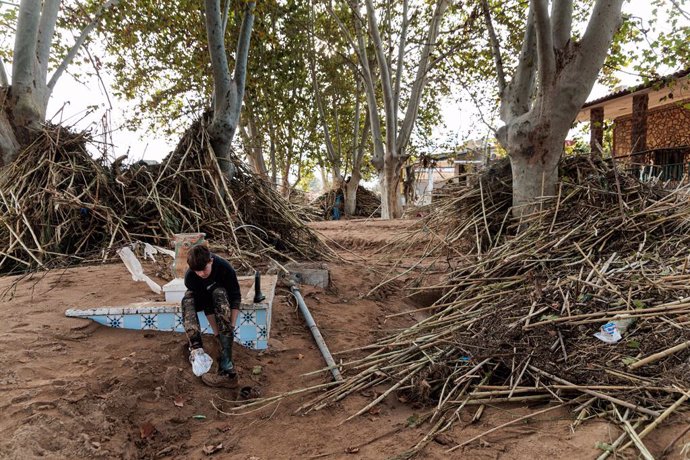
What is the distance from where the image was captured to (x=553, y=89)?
4.01m

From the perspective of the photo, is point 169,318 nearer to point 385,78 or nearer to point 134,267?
point 134,267

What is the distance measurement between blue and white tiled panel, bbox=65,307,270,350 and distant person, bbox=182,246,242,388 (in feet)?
0.89

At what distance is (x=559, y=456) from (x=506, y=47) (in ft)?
26.9

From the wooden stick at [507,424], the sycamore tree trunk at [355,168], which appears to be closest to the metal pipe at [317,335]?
the wooden stick at [507,424]

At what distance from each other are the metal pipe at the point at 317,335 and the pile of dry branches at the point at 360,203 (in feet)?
35.2

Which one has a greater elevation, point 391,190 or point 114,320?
point 391,190

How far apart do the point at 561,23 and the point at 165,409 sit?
4.48 m

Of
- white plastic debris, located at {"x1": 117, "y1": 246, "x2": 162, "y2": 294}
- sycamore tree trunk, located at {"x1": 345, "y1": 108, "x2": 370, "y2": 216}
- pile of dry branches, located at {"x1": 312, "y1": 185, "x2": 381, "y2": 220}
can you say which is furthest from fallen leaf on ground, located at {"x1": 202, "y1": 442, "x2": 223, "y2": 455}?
pile of dry branches, located at {"x1": 312, "y1": 185, "x2": 381, "y2": 220}

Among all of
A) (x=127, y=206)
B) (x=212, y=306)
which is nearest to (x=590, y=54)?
(x=212, y=306)

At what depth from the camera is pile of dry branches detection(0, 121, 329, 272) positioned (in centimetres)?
430

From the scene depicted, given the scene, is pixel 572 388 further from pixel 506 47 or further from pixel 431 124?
pixel 431 124

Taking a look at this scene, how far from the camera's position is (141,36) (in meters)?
8.07

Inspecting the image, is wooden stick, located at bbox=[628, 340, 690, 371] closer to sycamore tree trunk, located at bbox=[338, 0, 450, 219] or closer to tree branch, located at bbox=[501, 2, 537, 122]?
tree branch, located at bbox=[501, 2, 537, 122]

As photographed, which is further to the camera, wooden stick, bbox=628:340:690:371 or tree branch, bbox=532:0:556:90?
tree branch, bbox=532:0:556:90
